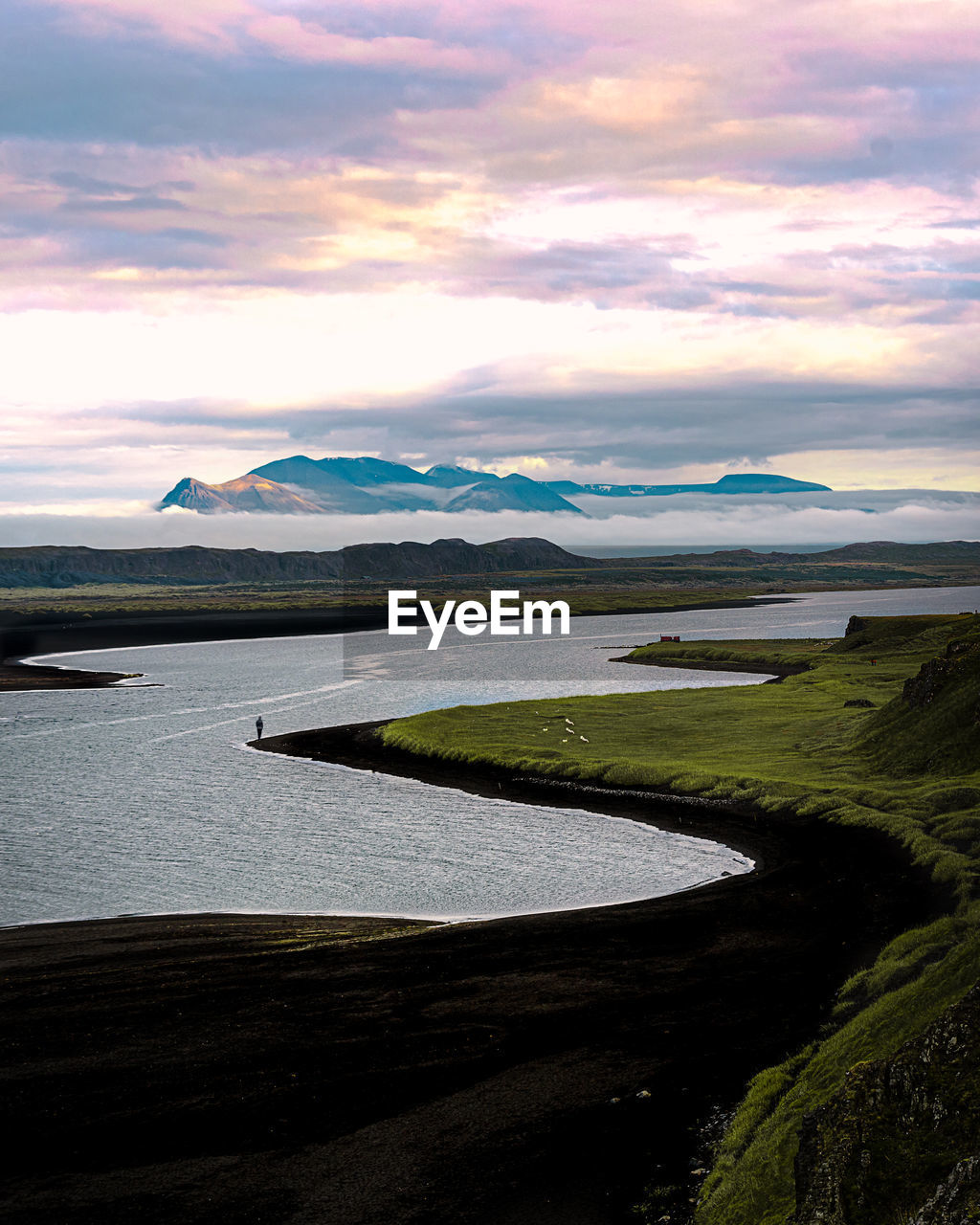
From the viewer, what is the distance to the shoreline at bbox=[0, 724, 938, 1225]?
17.1 meters

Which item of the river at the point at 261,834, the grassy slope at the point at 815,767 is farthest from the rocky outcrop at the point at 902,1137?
the river at the point at 261,834

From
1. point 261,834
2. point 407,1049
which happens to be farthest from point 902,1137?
point 261,834

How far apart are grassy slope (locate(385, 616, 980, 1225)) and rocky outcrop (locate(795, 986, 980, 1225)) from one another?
1.15m

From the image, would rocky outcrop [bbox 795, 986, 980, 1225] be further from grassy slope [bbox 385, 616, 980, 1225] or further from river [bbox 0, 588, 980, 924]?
river [bbox 0, 588, 980, 924]

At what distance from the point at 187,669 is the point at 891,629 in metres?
85.3

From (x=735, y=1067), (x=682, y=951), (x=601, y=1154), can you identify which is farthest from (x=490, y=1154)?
(x=682, y=951)

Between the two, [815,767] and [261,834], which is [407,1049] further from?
[815,767]

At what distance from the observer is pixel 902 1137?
13914 mm

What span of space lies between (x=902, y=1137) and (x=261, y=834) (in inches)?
1469

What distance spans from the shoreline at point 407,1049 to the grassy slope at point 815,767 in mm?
1498

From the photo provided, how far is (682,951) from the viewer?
28422mm

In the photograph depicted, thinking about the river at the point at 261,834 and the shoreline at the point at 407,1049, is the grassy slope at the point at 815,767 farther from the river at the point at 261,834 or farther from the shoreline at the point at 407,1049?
the river at the point at 261,834

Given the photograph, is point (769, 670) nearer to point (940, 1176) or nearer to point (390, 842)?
point (390, 842)

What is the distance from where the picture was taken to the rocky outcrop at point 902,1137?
513 inches
